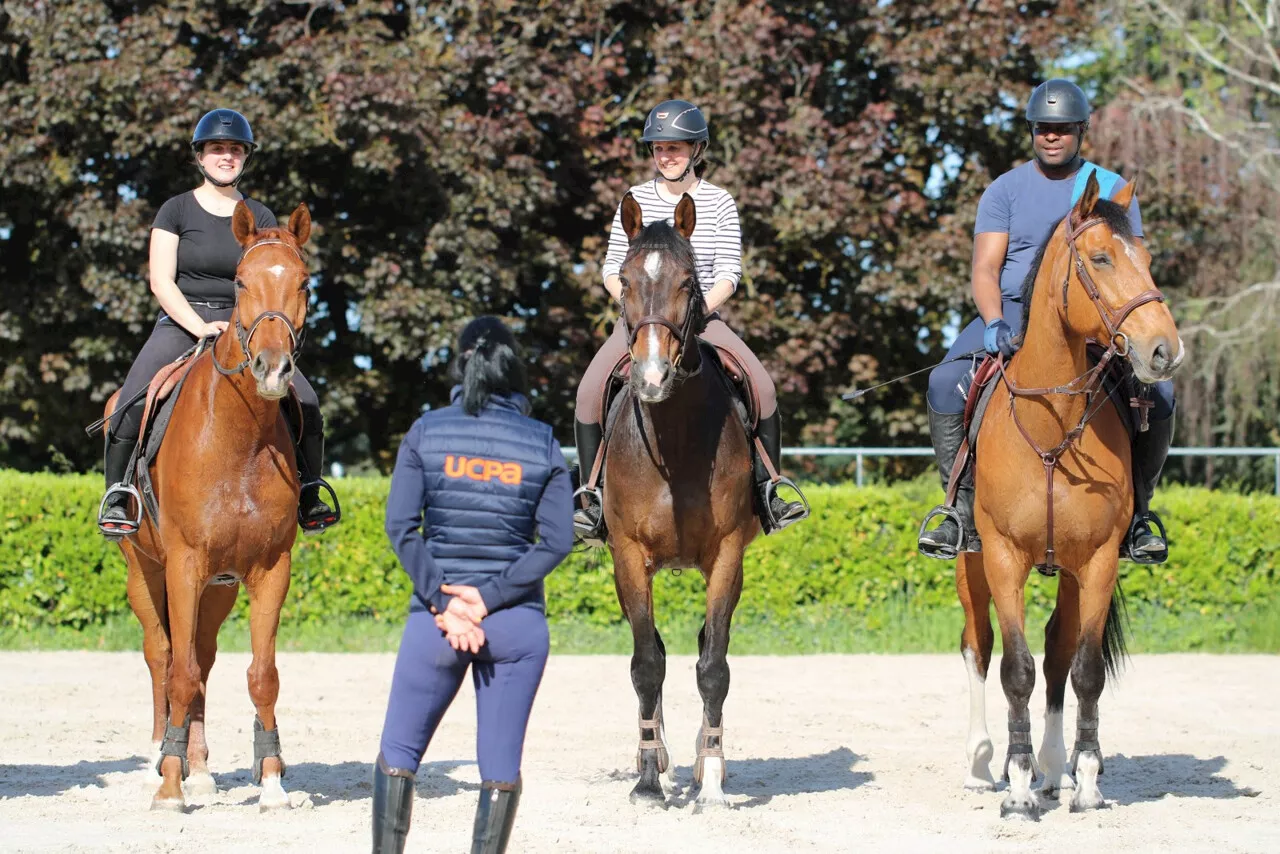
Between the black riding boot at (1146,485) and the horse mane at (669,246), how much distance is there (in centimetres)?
240

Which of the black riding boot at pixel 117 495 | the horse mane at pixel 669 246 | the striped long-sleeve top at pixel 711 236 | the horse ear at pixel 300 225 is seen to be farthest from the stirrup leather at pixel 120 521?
the horse mane at pixel 669 246

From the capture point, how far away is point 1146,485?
7.73 meters

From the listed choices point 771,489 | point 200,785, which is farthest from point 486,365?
point 200,785

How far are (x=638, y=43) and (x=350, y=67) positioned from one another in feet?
14.6

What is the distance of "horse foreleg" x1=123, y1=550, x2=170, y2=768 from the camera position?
8312 millimetres

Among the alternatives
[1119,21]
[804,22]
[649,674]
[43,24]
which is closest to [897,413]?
[804,22]

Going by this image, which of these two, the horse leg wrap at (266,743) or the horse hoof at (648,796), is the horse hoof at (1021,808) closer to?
the horse hoof at (648,796)

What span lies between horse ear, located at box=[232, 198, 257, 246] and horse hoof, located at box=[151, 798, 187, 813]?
8.85ft

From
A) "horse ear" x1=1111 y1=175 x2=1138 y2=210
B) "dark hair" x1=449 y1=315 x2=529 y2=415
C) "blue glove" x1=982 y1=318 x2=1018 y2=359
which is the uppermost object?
"horse ear" x1=1111 y1=175 x2=1138 y2=210

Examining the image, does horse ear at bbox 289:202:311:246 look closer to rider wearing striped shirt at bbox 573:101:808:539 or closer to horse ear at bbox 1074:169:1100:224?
rider wearing striped shirt at bbox 573:101:808:539

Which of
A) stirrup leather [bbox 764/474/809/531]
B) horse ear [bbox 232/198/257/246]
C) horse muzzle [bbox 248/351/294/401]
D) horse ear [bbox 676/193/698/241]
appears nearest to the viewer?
horse muzzle [bbox 248/351/294/401]

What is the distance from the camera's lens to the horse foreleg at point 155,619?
27.3 feet

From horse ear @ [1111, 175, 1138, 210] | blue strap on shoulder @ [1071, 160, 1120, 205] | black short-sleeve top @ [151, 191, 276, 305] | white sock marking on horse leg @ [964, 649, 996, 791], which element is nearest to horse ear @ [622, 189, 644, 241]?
black short-sleeve top @ [151, 191, 276, 305]

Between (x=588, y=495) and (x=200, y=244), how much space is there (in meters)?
2.46
